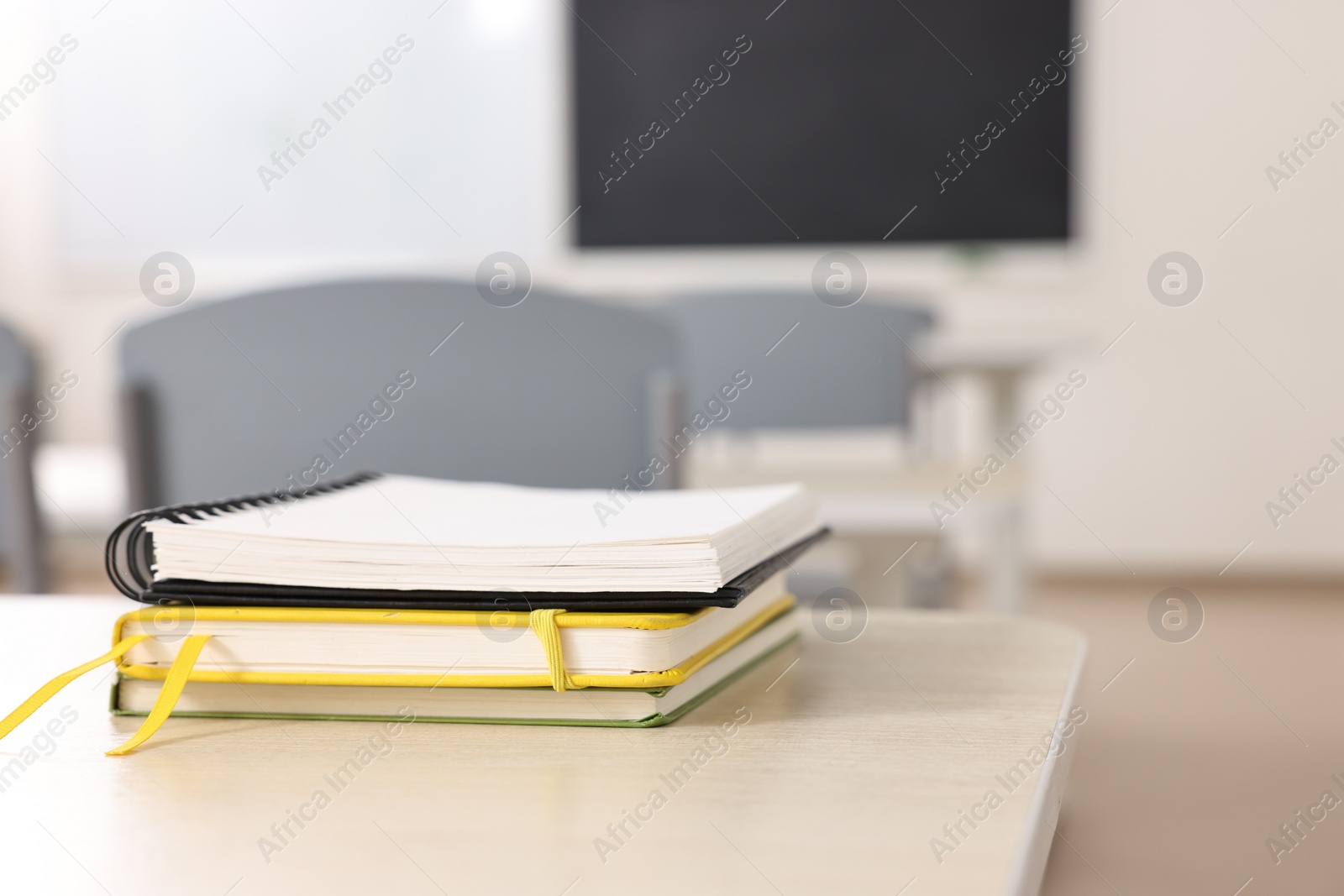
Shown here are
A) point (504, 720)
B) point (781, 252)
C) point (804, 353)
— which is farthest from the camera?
point (781, 252)

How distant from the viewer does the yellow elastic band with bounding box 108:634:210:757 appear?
0.52 metres

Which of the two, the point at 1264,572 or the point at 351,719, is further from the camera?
the point at 1264,572

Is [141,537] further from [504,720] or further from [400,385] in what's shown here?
[400,385]

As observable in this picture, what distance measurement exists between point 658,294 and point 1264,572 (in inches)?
89.1

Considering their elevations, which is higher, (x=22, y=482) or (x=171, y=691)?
(x=171, y=691)

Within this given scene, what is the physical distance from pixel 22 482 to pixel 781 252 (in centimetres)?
324

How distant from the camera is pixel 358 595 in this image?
21.9 inches

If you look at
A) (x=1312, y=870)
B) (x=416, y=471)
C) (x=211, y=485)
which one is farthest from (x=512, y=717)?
(x=1312, y=870)

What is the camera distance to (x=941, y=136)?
441 centimetres

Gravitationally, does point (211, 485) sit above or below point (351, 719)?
below

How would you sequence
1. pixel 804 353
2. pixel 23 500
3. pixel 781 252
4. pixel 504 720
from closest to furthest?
1. pixel 504 720
2. pixel 23 500
3. pixel 804 353
4. pixel 781 252

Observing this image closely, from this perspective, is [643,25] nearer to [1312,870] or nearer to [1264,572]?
[1264,572]

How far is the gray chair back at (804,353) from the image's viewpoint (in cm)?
265

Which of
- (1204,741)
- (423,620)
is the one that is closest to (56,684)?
(423,620)
